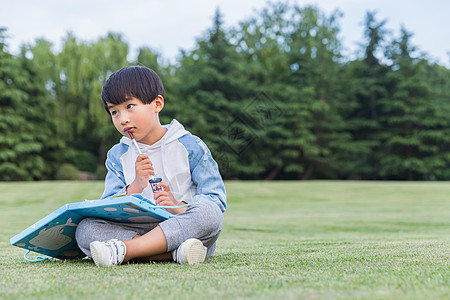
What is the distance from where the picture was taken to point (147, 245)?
206 centimetres

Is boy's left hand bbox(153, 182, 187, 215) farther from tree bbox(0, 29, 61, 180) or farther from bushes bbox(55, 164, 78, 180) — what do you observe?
tree bbox(0, 29, 61, 180)

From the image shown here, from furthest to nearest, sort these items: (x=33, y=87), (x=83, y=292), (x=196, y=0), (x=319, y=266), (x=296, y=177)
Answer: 1. (x=296, y=177)
2. (x=196, y=0)
3. (x=33, y=87)
4. (x=319, y=266)
5. (x=83, y=292)

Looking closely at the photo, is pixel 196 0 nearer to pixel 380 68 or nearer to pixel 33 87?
pixel 33 87

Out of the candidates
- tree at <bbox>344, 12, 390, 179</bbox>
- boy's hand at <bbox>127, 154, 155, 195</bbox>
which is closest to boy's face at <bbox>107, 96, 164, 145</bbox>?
boy's hand at <bbox>127, 154, 155, 195</bbox>

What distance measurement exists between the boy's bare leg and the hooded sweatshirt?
310 millimetres

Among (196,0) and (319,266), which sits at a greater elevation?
(196,0)

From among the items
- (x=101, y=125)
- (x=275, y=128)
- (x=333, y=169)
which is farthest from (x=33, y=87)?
(x=333, y=169)

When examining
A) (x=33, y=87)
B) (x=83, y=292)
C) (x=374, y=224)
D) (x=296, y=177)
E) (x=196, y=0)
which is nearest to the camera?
(x=83, y=292)

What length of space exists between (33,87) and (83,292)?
72.2ft

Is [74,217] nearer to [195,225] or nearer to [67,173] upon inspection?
[195,225]

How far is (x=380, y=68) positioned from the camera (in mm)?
26562

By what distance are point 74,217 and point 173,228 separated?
1.60 ft

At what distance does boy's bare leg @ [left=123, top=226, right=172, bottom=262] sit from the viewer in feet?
6.71

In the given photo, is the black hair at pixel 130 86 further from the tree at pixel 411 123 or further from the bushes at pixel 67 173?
the tree at pixel 411 123
